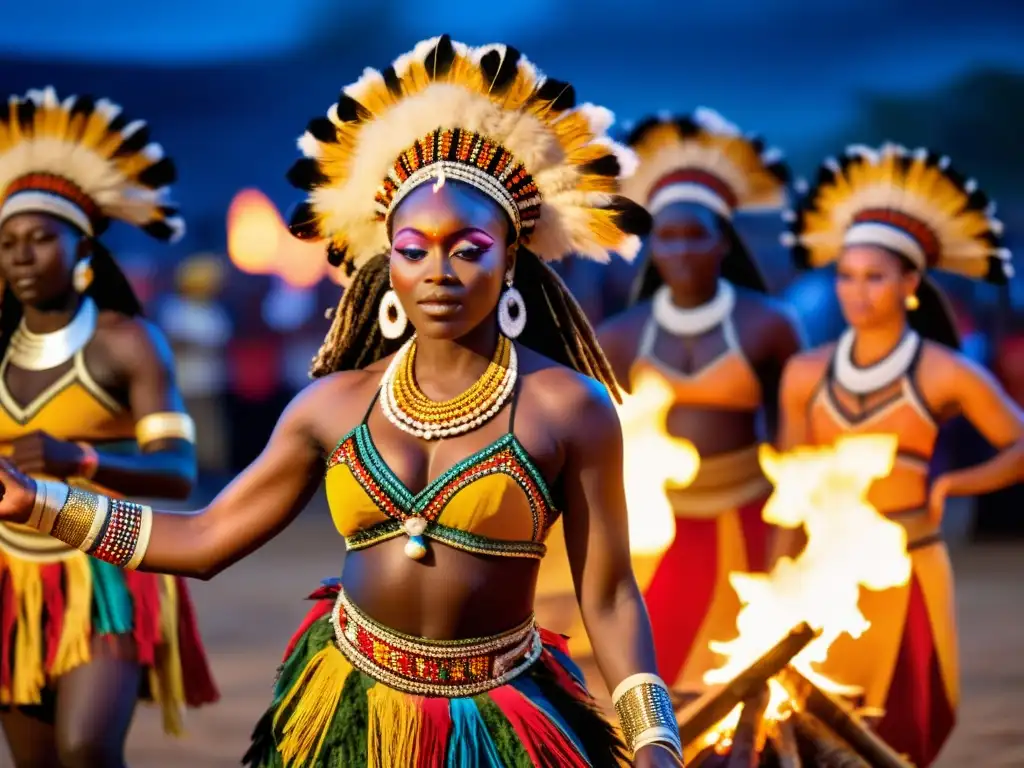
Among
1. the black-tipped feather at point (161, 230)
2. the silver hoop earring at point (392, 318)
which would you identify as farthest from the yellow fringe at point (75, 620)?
the silver hoop earring at point (392, 318)

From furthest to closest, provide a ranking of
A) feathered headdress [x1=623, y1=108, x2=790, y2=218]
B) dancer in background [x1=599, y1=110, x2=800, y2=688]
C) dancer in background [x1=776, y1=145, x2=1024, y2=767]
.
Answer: feathered headdress [x1=623, y1=108, x2=790, y2=218] → dancer in background [x1=599, y1=110, x2=800, y2=688] → dancer in background [x1=776, y1=145, x2=1024, y2=767]

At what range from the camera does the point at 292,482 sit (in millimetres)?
3398

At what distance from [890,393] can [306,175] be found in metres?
3.04

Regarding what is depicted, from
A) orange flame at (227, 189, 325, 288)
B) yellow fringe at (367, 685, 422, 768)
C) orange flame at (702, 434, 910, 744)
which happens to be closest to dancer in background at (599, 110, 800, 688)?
orange flame at (702, 434, 910, 744)

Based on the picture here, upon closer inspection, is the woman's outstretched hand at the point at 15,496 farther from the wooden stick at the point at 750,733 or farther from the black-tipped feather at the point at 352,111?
the wooden stick at the point at 750,733

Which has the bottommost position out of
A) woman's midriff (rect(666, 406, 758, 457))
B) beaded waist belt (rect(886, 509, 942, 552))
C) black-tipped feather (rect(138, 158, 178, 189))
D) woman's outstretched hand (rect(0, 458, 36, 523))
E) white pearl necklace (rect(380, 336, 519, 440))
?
beaded waist belt (rect(886, 509, 942, 552))

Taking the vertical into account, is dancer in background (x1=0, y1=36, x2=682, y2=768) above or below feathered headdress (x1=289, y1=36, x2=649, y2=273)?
below

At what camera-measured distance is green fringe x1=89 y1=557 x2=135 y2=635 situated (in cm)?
486

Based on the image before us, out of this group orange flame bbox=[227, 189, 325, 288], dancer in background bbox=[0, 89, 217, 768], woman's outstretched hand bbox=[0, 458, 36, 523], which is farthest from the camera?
Answer: orange flame bbox=[227, 189, 325, 288]

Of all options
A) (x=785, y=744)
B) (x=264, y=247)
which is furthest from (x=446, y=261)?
(x=264, y=247)

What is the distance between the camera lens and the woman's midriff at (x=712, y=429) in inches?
264

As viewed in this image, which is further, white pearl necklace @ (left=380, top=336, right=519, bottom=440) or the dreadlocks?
the dreadlocks

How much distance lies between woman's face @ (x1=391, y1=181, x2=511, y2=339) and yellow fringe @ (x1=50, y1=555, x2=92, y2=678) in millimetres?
2021

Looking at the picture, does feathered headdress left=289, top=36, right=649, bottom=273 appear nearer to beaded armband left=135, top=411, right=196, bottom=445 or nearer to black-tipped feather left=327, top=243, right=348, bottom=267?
black-tipped feather left=327, top=243, right=348, bottom=267
